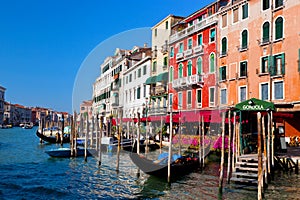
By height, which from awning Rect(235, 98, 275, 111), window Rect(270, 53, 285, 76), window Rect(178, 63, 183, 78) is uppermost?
window Rect(178, 63, 183, 78)

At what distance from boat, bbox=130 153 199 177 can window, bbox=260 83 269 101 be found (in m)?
5.53

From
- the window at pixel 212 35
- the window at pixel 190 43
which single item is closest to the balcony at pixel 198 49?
the window at pixel 212 35

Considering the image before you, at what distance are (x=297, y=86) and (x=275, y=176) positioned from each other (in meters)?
5.26

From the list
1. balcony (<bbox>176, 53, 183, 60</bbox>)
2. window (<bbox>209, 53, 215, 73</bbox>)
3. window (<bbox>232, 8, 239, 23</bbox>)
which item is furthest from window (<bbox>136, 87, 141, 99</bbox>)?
window (<bbox>232, 8, 239, 23</bbox>)

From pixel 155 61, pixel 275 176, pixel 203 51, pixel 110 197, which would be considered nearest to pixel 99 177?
pixel 110 197

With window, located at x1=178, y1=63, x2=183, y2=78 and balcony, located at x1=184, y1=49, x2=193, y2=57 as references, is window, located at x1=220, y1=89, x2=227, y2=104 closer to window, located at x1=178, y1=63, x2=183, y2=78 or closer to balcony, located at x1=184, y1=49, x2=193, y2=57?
balcony, located at x1=184, y1=49, x2=193, y2=57

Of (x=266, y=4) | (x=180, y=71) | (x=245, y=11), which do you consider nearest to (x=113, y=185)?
(x=266, y=4)

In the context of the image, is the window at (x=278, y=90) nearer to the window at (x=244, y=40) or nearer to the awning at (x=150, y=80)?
the window at (x=244, y=40)

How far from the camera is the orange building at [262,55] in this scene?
15414 mm

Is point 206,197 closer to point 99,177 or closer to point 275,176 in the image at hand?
point 275,176

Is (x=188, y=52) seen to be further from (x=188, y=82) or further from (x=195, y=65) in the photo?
(x=188, y=82)

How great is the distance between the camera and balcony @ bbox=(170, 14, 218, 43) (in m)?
20.2

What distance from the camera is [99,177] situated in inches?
508

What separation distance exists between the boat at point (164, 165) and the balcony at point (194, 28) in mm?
10127
